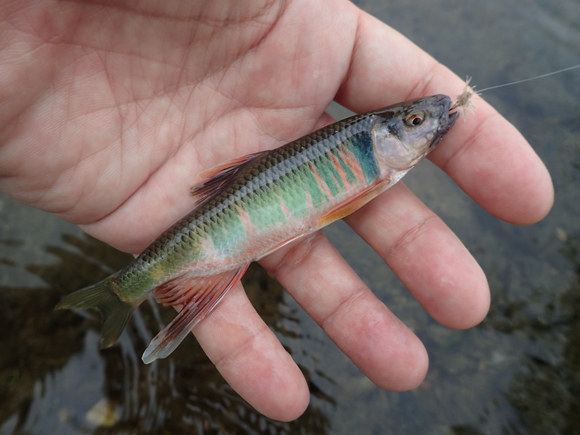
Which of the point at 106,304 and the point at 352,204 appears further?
the point at 106,304

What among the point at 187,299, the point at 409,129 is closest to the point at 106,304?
the point at 187,299

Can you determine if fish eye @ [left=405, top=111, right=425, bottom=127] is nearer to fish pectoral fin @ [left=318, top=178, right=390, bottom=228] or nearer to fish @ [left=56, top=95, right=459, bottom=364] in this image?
fish @ [left=56, top=95, right=459, bottom=364]

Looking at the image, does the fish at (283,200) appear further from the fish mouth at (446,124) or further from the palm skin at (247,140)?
the palm skin at (247,140)

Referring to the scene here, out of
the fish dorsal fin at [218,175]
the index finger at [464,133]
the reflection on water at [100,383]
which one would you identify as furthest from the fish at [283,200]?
the reflection on water at [100,383]

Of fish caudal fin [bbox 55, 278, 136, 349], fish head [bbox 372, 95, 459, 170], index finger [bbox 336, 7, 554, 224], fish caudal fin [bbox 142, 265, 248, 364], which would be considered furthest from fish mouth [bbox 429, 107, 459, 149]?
fish caudal fin [bbox 55, 278, 136, 349]

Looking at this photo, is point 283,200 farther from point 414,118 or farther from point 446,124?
point 446,124

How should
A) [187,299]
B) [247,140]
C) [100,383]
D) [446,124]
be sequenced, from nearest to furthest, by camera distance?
1. [446,124]
2. [187,299]
3. [247,140]
4. [100,383]
